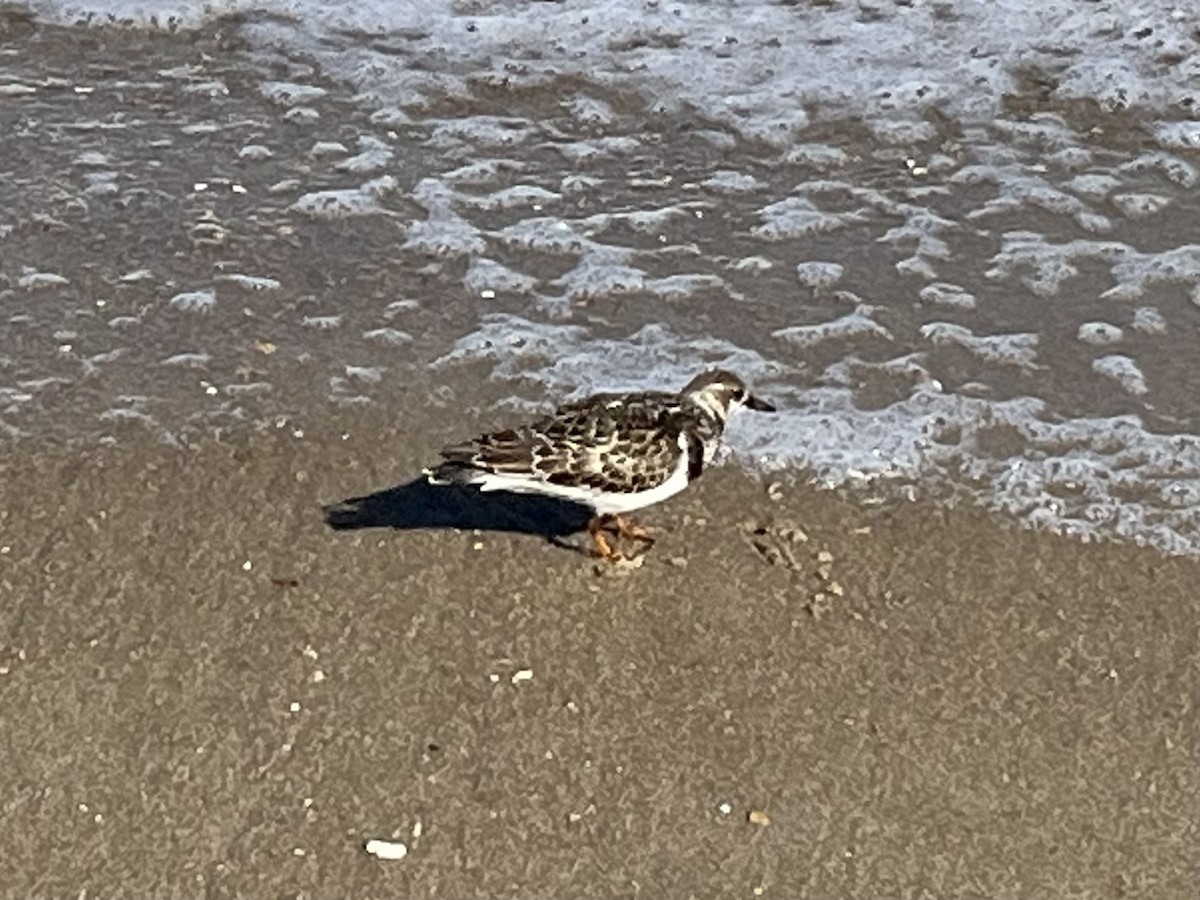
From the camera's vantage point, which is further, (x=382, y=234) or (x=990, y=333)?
(x=382, y=234)

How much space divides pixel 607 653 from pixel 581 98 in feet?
9.51

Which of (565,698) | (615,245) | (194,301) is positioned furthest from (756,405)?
(194,301)

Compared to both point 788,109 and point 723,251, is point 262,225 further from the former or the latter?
point 788,109

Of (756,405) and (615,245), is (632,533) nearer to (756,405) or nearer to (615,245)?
(756,405)

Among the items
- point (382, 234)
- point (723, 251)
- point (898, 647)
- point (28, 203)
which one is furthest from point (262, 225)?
point (898, 647)

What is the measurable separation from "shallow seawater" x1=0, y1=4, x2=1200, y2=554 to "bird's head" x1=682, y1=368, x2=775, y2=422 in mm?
202

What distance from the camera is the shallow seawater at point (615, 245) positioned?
4.58 metres

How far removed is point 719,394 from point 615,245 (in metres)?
1.25

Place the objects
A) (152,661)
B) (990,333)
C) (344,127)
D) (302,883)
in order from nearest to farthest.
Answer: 1. (302,883)
2. (152,661)
3. (990,333)
4. (344,127)

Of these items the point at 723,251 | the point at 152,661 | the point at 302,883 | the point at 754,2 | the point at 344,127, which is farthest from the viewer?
the point at 754,2

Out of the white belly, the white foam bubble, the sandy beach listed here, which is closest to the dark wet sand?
the sandy beach

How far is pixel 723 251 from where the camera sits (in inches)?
210

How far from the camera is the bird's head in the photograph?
13.7ft

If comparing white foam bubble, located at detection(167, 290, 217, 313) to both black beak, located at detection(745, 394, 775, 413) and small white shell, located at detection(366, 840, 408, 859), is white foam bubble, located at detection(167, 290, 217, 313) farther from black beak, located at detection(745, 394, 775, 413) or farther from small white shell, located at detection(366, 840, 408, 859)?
small white shell, located at detection(366, 840, 408, 859)
